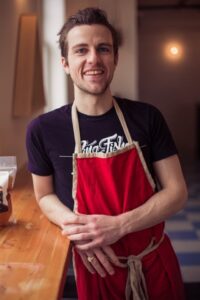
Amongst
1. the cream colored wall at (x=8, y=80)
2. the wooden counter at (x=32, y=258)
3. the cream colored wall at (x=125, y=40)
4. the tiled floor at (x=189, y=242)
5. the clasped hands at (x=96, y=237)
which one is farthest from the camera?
the cream colored wall at (x=125, y=40)

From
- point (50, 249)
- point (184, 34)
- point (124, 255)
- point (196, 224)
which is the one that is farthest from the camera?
point (184, 34)

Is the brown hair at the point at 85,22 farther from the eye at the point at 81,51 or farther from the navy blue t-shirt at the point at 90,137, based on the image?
the navy blue t-shirt at the point at 90,137

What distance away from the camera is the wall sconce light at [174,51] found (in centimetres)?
702

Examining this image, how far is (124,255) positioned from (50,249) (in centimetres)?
A: 21

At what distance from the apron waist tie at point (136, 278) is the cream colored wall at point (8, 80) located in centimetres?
120

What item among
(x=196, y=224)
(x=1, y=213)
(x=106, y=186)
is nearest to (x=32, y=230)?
(x=1, y=213)

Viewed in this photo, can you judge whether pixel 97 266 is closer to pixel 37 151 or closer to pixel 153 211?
pixel 153 211

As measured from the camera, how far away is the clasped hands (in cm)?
96

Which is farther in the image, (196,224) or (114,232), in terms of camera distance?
(196,224)

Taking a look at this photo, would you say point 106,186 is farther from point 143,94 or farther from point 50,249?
point 143,94

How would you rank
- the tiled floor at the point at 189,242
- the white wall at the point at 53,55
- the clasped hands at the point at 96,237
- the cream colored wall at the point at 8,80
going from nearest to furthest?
the clasped hands at the point at 96,237, the cream colored wall at the point at 8,80, the tiled floor at the point at 189,242, the white wall at the point at 53,55

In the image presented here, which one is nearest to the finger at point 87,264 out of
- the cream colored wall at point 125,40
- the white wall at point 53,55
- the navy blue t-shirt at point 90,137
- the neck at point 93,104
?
the navy blue t-shirt at point 90,137

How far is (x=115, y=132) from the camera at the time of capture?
1.05 metres

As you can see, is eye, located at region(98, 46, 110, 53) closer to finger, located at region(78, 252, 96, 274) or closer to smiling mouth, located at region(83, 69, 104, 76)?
smiling mouth, located at region(83, 69, 104, 76)
